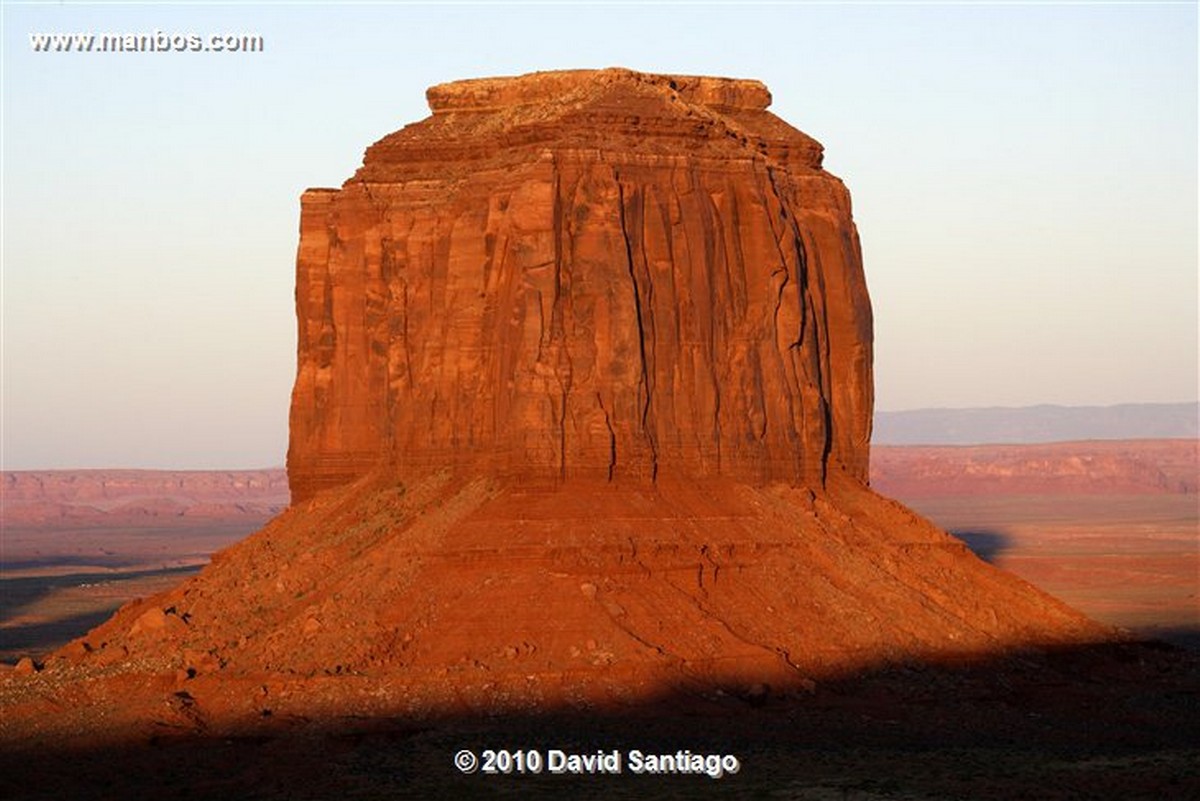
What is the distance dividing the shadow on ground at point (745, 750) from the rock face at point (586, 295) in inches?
348

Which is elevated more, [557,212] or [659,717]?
[557,212]

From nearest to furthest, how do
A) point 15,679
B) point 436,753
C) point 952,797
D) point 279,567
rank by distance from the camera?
point 952,797, point 436,753, point 15,679, point 279,567

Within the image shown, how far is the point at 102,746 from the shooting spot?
55.3 metres

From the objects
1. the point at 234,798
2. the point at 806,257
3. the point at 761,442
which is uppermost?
the point at 806,257

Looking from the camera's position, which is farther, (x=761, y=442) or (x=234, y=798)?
(x=761, y=442)

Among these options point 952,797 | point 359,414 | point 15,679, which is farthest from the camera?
point 359,414

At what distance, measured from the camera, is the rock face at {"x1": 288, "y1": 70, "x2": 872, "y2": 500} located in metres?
63.9

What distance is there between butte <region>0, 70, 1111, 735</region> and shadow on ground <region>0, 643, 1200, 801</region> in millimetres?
824

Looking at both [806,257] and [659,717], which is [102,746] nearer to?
[659,717]

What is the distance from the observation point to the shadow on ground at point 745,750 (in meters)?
51.5

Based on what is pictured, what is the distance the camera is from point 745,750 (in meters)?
54.5

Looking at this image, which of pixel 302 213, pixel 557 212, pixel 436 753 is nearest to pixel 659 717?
pixel 436 753

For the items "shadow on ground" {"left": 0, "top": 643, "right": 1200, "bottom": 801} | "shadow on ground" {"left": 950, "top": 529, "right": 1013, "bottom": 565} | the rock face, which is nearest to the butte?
the rock face

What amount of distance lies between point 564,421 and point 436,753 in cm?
1201
